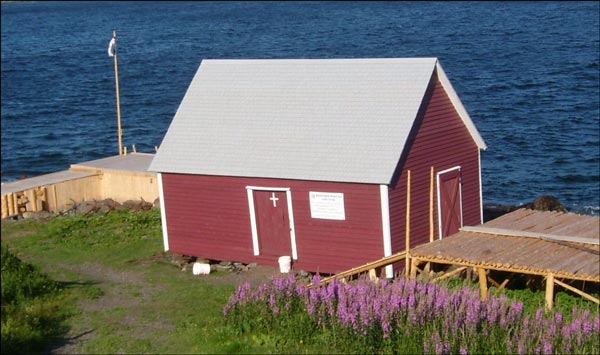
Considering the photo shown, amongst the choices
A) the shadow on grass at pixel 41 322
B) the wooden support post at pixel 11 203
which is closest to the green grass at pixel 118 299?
the shadow on grass at pixel 41 322

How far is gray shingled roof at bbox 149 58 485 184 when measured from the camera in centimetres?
2605

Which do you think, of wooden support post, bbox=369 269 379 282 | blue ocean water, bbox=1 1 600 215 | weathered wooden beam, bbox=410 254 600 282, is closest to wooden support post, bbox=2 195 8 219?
blue ocean water, bbox=1 1 600 215

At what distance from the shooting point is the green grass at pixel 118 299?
1989 centimetres

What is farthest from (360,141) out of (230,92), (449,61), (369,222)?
(449,61)

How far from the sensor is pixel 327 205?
26.3 m

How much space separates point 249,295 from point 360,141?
6.35 meters

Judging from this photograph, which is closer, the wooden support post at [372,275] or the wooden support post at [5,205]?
the wooden support post at [372,275]

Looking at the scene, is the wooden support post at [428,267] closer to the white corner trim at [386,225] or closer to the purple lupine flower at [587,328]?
the white corner trim at [386,225]

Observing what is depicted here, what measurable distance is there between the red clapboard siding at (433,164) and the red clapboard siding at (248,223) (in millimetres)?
644

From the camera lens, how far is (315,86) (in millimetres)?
28047

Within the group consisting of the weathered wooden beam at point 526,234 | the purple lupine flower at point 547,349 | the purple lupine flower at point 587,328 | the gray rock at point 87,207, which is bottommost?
the purple lupine flower at point 547,349

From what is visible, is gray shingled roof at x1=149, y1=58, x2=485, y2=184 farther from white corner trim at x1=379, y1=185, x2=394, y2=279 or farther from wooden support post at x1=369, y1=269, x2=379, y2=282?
wooden support post at x1=369, y1=269, x2=379, y2=282

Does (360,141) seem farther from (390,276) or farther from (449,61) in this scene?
(449,61)

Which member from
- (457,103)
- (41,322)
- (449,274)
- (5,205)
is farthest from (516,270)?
(5,205)
